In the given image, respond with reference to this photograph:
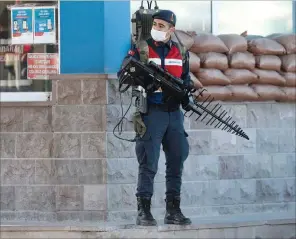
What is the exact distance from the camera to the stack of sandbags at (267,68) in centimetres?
916

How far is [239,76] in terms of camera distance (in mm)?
9039

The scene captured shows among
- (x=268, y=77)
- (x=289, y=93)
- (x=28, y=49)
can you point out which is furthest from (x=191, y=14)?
(x=28, y=49)

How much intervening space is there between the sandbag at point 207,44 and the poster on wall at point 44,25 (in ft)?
5.14

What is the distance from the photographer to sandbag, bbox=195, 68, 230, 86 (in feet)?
29.0

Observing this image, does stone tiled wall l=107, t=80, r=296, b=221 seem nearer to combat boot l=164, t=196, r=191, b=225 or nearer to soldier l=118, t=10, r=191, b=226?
combat boot l=164, t=196, r=191, b=225

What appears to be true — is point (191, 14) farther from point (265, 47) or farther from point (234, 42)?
point (265, 47)

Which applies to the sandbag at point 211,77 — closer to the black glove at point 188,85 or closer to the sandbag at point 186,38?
the sandbag at point 186,38

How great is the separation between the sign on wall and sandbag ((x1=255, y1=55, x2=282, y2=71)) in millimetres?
2373

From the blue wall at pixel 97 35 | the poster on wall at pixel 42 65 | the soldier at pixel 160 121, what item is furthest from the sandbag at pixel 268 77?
the poster on wall at pixel 42 65

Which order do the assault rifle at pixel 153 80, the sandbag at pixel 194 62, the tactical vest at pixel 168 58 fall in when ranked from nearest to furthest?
1. the assault rifle at pixel 153 80
2. the tactical vest at pixel 168 58
3. the sandbag at pixel 194 62

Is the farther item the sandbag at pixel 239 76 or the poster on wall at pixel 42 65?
the sandbag at pixel 239 76

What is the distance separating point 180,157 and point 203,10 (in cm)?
267

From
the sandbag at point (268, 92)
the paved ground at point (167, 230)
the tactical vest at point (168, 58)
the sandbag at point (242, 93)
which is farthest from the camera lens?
the sandbag at point (268, 92)

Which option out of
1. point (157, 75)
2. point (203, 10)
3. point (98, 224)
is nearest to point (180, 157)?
point (157, 75)
